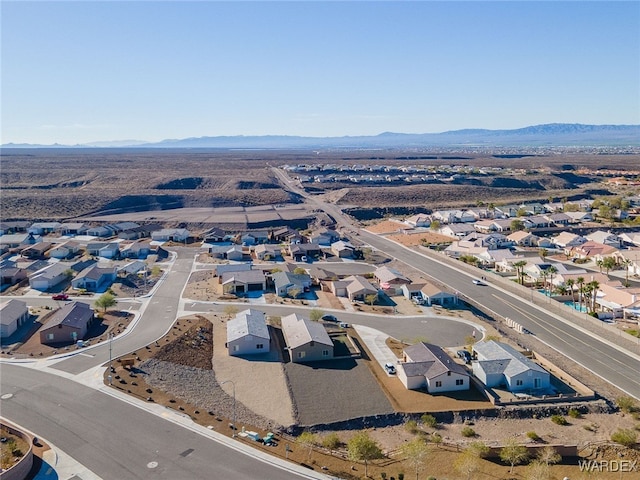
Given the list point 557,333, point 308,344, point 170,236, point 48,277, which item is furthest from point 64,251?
point 557,333

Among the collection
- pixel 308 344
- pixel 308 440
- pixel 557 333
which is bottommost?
pixel 557 333

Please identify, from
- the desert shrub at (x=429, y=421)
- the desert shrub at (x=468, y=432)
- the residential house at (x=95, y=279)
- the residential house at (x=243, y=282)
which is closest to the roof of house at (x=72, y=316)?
the residential house at (x=95, y=279)

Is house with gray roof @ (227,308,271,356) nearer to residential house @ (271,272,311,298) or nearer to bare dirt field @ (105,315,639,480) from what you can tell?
bare dirt field @ (105,315,639,480)

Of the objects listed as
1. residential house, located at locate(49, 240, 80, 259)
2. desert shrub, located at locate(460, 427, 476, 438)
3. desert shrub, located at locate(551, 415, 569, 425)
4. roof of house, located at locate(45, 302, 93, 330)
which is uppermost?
residential house, located at locate(49, 240, 80, 259)

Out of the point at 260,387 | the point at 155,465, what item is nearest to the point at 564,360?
the point at 260,387

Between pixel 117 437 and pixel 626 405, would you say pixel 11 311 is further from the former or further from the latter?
pixel 626 405

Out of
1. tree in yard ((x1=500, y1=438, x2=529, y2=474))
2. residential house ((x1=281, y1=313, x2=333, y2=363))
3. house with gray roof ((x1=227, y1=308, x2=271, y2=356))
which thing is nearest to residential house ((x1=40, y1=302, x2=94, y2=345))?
house with gray roof ((x1=227, y1=308, x2=271, y2=356))
